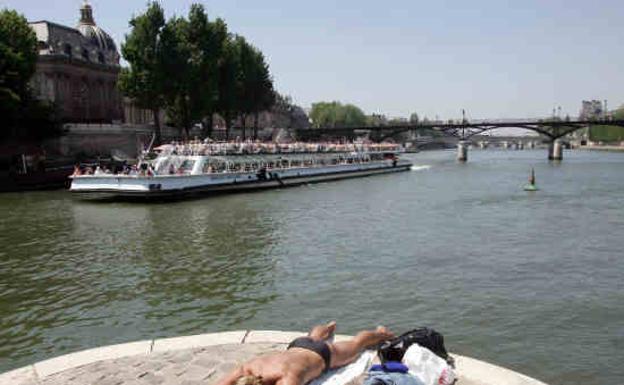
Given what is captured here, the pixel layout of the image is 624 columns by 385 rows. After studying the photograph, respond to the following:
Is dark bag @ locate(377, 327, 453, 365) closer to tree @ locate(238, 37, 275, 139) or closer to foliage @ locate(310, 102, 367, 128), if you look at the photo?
tree @ locate(238, 37, 275, 139)

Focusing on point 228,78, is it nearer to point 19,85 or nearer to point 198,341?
point 19,85

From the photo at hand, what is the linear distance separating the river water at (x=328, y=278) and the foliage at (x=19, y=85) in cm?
1548

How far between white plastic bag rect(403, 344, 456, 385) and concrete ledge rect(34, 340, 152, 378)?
3579 mm

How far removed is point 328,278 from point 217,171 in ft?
95.3

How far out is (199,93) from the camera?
62.8 metres

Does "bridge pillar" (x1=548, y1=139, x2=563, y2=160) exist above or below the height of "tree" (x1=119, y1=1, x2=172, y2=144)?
below

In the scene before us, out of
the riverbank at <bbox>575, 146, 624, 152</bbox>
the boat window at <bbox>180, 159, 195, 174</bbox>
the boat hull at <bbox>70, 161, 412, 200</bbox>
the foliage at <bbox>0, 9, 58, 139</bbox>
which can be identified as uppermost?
the foliage at <bbox>0, 9, 58, 139</bbox>

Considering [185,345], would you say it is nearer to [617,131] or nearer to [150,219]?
[150,219]

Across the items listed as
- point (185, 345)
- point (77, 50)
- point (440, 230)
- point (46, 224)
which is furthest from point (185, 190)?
point (77, 50)

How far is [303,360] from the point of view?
6.73m

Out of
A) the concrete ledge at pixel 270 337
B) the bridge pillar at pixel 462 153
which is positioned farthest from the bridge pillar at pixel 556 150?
the concrete ledge at pixel 270 337

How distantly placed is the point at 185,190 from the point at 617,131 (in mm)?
169008

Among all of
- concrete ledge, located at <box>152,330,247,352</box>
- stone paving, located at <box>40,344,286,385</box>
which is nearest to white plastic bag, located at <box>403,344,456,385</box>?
stone paving, located at <box>40,344,286,385</box>

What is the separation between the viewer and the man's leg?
7.34 m
